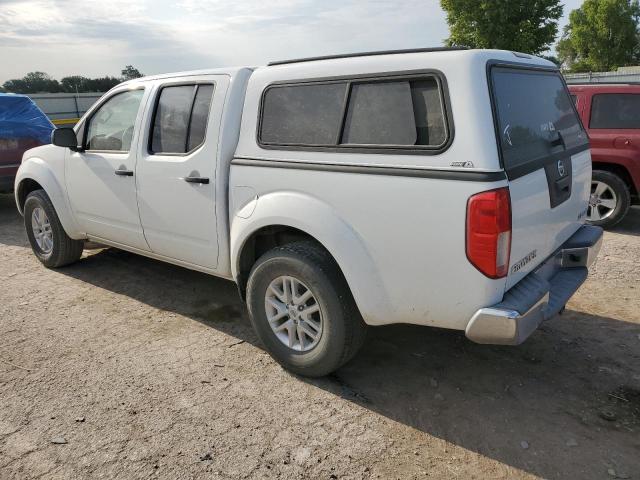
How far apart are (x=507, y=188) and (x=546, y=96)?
126 centimetres

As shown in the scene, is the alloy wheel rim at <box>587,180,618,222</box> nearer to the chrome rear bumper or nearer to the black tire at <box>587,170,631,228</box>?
the black tire at <box>587,170,631,228</box>

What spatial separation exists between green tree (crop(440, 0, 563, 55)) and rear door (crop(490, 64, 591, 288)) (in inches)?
1058

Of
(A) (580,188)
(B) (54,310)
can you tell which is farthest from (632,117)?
(B) (54,310)

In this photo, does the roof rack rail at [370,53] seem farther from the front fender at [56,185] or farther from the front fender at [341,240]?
the front fender at [56,185]

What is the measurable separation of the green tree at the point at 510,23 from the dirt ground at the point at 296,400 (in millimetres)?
27445

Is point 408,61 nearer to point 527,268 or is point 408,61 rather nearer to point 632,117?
point 527,268

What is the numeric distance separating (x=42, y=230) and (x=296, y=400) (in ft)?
12.1

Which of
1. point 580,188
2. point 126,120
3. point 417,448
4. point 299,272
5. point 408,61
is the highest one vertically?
point 408,61

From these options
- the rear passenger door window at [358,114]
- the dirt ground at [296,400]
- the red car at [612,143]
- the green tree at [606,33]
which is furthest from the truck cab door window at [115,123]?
the green tree at [606,33]

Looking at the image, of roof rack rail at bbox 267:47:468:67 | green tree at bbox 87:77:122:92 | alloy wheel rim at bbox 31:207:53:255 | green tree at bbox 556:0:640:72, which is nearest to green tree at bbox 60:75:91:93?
green tree at bbox 87:77:122:92

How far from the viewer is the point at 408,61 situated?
279 centimetres

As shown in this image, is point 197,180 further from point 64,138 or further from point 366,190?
Answer: point 64,138

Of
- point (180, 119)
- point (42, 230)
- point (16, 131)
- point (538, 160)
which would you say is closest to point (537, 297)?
point (538, 160)

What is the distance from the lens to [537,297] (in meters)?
2.79
